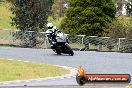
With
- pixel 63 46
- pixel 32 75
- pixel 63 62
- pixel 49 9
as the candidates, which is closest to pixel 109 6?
pixel 49 9

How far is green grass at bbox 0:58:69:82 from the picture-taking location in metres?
15.8

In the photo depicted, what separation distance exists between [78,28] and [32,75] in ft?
71.6

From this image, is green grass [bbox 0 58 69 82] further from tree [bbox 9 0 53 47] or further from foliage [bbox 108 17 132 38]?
tree [bbox 9 0 53 47]

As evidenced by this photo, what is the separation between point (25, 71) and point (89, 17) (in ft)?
70.6

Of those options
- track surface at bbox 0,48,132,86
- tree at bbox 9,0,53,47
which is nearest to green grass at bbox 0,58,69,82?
track surface at bbox 0,48,132,86

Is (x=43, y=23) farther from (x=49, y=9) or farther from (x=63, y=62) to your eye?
(x=63, y=62)

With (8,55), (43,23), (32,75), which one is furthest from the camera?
(43,23)

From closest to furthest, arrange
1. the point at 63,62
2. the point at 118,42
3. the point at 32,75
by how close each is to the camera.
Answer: the point at 32,75 < the point at 63,62 < the point at 118,42

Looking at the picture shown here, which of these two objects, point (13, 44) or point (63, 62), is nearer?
point (63, 62)

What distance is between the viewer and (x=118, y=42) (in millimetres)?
30500

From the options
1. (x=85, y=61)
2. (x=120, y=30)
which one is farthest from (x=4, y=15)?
(x=85, y=61)

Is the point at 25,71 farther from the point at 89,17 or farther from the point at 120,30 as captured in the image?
the point at 89,17

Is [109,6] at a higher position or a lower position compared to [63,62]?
higher

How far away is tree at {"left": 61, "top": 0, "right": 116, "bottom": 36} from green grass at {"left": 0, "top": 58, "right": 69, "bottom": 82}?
18.1m
